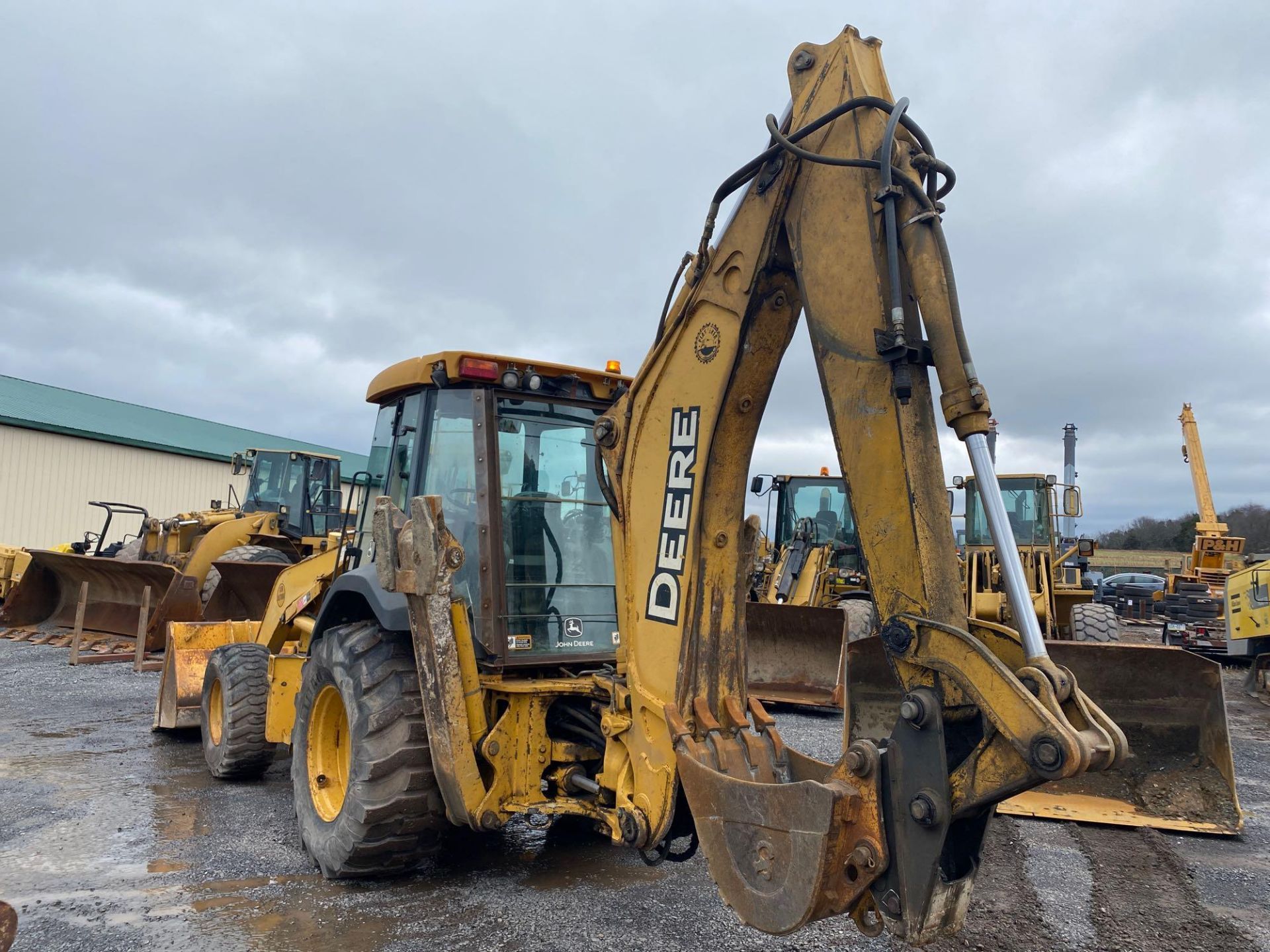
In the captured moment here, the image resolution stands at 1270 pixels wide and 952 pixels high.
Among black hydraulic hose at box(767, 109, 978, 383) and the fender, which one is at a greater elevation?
black hydraulic hose at box(767, 109, 978, 383)

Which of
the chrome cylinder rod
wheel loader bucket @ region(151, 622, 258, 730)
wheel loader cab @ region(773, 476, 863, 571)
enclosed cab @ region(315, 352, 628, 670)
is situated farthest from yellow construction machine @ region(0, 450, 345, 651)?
the chrome cylinder rod

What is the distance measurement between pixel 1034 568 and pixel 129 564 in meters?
10.6

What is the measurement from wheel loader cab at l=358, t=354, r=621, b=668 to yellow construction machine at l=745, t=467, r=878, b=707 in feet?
8.03

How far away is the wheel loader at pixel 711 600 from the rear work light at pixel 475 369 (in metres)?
0.01

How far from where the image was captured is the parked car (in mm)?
25594

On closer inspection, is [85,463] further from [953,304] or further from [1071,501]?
[953,304]

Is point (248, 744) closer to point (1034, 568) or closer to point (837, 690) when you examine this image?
point (837, 690)

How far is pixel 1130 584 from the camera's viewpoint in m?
26.5

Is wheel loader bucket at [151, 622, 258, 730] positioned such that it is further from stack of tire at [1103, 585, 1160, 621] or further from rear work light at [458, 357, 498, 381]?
stack of tire at [1103, 585, 1160, 621]

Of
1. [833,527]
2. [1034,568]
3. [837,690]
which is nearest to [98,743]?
[837,690]

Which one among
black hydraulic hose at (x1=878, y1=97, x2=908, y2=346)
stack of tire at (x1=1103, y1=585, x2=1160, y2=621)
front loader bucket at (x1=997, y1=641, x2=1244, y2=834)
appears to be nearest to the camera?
black hydraulic hose at (x1=878, y1=97, x2=908, y2=346)

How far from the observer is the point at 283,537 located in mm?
13203

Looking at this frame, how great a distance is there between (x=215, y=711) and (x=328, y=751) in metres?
2.16

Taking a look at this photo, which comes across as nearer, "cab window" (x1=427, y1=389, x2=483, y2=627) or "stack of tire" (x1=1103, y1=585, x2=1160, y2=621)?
"cab window" (x1=427, y1=389, x2=483, y2=627)
